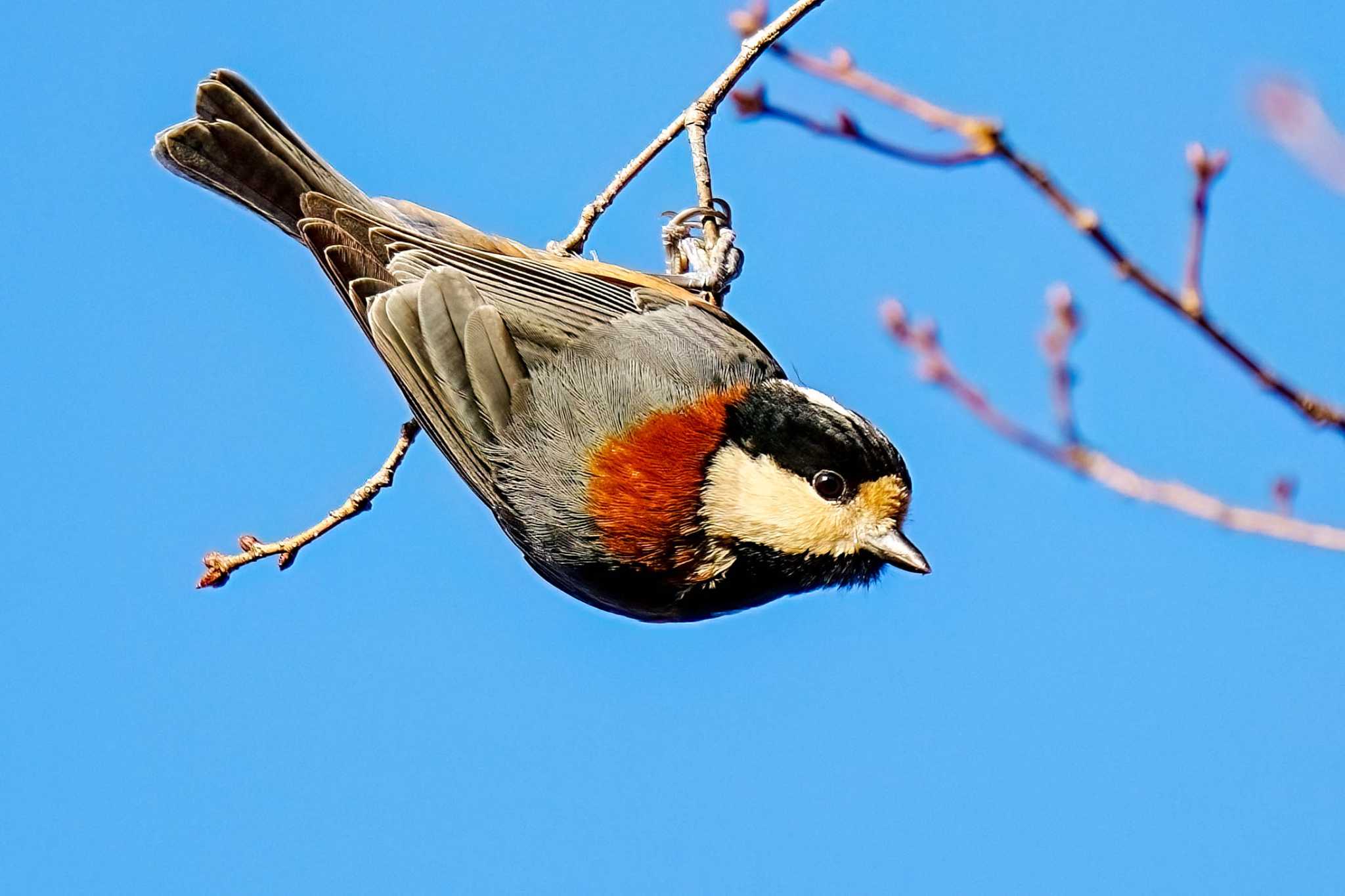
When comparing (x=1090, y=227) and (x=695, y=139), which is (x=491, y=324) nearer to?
(x=695, y=139)

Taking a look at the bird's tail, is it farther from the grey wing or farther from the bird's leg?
the bird's leg

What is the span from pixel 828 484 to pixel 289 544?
63.1 inches

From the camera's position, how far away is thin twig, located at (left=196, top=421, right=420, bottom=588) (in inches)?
171

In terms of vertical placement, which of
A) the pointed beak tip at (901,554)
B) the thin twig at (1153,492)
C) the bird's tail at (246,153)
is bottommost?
the thin twig at (1153,492)

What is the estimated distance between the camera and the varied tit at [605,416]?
4145 mm

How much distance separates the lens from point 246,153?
16.4 feet

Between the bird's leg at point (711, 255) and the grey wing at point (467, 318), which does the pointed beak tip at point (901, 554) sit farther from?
the bird's leg at point (711, 255)

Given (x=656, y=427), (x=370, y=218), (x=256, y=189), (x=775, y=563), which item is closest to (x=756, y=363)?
(x=656, y=427)

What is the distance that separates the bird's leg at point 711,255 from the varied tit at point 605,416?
250 mm

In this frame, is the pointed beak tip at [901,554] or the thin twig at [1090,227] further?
Answer: the pointed beak tip at [901,554]

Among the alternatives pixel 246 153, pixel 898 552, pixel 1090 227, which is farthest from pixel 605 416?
pixel 1090 227

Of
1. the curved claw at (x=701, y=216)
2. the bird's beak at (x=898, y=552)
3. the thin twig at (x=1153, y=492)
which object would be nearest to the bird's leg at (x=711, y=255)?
the curved claw at (x=701, y=216)

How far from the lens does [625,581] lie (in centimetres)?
431

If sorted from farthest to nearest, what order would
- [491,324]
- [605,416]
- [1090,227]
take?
[491,324] → [605,416] → [1090,227]
